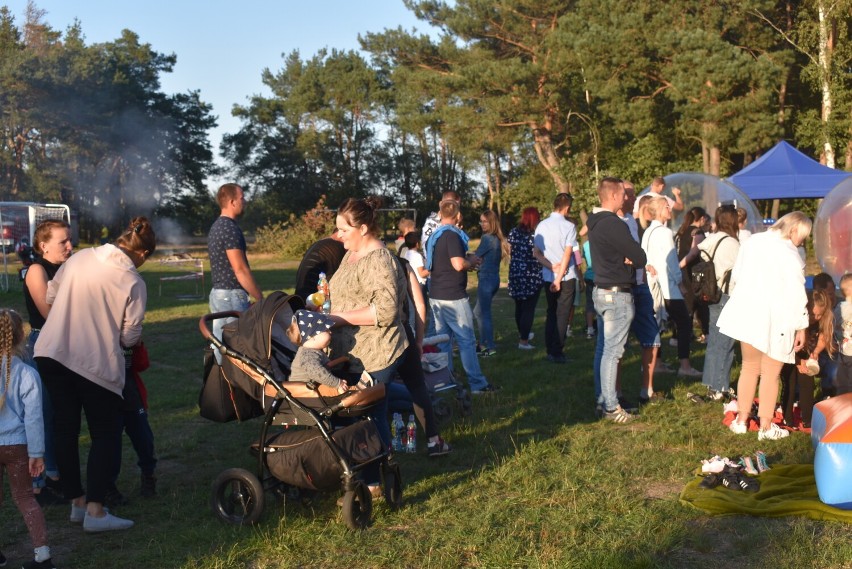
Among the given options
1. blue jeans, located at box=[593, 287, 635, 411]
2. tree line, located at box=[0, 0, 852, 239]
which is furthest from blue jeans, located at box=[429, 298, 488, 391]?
tree line, located at box=[0, 0, 852, 239]

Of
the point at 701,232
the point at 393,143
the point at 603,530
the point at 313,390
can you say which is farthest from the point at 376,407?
the point at 393,143

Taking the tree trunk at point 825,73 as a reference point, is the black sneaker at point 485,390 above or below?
below

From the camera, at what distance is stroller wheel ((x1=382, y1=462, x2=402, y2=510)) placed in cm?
536

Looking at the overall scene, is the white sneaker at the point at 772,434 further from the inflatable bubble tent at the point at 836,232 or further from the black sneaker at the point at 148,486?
the black sneaker at the point at 148,486

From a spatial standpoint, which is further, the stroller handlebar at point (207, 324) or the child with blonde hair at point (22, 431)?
the stroller handlebar at point (207, 324)

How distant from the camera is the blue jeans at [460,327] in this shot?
838cm

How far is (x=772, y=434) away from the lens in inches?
273

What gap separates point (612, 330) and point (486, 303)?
355 cm

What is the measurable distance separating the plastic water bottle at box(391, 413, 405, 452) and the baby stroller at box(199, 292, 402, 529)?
141 cm

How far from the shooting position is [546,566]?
14.6 ft

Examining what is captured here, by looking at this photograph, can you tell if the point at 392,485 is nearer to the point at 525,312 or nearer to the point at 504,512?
the point at 504,512

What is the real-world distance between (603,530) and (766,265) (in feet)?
9.38

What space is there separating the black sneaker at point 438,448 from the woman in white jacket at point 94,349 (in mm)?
2179

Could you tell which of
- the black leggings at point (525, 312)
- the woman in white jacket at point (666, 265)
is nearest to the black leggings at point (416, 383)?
the woman in white jacket at point (666, 265)
